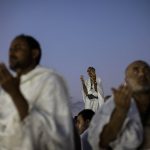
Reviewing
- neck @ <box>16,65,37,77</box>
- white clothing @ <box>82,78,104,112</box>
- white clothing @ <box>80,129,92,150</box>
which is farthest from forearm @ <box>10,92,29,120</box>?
white clothing @ <box>82,78,104,112</box>

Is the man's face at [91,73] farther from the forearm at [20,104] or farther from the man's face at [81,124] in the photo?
the forearm at [20,104]

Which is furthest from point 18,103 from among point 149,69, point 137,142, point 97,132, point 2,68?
point 149,69

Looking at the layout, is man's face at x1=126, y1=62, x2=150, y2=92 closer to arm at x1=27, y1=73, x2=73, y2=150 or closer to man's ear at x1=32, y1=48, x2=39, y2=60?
arm at x1=27, y1=73, x2=73, y2=150

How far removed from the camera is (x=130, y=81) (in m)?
4.70

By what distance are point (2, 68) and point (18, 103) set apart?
365 millimetres

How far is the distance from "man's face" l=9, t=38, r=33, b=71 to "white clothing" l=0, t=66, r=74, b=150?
0.15m

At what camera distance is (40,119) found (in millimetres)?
3947

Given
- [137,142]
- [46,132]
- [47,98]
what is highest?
[47,98]

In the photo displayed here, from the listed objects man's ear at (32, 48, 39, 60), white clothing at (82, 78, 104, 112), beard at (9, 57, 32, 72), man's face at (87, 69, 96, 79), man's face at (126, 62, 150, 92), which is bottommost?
white clothing at (82, 78, 104, 112)

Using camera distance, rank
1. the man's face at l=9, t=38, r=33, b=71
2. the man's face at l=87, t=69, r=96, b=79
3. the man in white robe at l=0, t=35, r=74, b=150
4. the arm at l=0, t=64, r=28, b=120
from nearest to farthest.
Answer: the arm at l=0, t=64, r=28, b=120 → the man in white robe at l=0, t=35, r=74, b=150 → the man's face at l=9, t=38, r=33, b=71 → the man's face at l=87, t=69, r=96, b=79

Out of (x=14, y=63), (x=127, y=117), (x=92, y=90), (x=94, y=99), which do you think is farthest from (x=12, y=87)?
(x=92, y=90)

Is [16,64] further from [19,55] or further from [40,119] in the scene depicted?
[40,119]

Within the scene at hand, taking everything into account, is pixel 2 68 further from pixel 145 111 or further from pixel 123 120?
pixel 145 111

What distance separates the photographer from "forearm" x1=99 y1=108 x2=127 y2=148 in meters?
4.20
